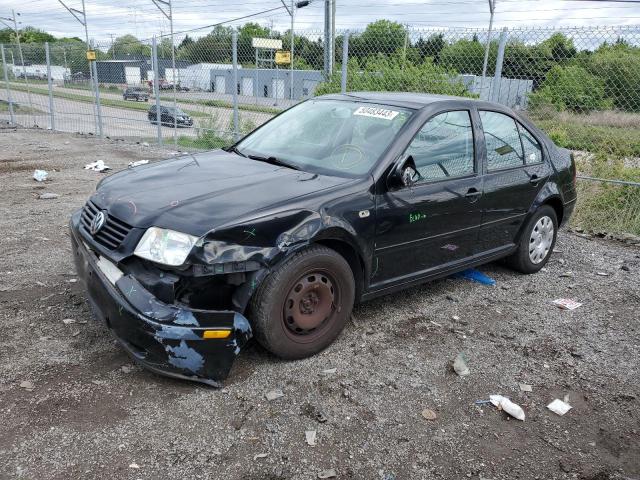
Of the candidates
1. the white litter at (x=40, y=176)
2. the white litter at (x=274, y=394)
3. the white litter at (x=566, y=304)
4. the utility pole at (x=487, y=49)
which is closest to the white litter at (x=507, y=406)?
the white litter at (x=274, y=394)

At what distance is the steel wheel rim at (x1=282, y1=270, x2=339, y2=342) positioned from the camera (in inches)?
129

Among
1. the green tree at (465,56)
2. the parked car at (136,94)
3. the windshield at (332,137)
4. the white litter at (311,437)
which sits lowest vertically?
the white litter at (311,437)

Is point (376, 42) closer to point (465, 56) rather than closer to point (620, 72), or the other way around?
point (465, 56)

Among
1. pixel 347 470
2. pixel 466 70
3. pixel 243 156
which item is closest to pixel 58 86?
pixel 466 70

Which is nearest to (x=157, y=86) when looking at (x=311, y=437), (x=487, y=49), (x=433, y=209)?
(x=487, y=49)

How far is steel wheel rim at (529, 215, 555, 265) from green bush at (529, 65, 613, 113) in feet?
10.0

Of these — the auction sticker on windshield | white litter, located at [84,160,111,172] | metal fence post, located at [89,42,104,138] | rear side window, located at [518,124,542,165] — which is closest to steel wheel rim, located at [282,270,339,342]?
the auction sticker on windshield

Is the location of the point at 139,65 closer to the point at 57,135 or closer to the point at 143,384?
the point at 57,135

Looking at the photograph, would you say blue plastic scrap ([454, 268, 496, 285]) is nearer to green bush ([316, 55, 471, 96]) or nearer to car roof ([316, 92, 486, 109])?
car roof ([316, 92, 486, 109])

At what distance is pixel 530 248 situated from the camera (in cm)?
516

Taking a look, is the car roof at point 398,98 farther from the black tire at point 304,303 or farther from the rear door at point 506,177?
the black tire at point 304,303

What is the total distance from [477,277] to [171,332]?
3251 mm

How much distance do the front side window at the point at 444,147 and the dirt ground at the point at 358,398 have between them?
1.15 meters

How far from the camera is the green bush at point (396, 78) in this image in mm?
8820
